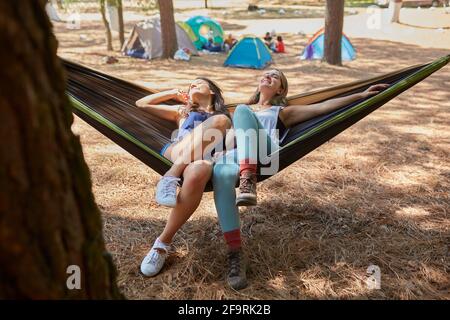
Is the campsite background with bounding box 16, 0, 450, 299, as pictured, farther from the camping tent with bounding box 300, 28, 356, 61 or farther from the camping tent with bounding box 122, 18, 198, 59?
the camping tent with bounding box 122, 18, 198, 59

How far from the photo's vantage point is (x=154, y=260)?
1572mm

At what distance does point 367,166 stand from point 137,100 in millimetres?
1466

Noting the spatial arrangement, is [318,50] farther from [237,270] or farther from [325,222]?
[237,270]

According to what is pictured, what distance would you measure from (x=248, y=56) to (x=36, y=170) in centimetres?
585

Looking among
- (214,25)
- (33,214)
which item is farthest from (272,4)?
(33,214)

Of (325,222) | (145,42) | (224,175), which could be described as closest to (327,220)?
(325,222)

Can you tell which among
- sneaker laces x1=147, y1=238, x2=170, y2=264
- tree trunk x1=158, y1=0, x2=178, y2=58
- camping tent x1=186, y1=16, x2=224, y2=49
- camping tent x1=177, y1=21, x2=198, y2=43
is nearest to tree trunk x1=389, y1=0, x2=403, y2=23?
camping tent x1=186, y1=16, x2=224, y2=49

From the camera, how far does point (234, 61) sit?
20.6 feet

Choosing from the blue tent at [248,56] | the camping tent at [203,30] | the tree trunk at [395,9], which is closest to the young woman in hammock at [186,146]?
the blue tent at [248,56]

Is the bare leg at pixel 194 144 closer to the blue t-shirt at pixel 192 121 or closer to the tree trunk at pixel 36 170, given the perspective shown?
the blue t-shirt at pixel 192 121

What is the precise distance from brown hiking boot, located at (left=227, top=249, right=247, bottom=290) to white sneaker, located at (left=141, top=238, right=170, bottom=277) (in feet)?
0.84

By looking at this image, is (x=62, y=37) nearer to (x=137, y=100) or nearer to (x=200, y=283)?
(x=137, y=100)

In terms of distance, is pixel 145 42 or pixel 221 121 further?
pixel 145 42

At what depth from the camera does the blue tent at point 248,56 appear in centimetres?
620
